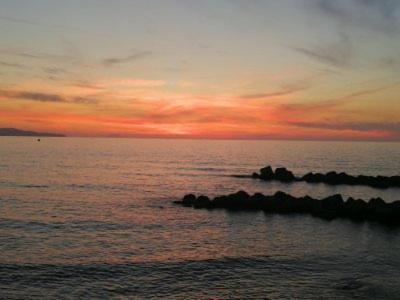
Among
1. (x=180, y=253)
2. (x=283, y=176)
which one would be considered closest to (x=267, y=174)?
(x=283, y=176)

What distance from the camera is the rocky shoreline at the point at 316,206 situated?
1642 inches

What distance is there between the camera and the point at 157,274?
2419 cm

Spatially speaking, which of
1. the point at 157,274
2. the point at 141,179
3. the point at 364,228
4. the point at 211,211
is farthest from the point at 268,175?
the point at 157,274

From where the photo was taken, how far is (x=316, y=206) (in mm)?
44781

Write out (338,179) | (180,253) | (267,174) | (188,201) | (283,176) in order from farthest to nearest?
(267,174) → (283,176) → (338,179) → (188,201) → (180,253)

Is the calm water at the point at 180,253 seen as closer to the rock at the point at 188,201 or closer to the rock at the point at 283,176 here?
the rock at the point at 188,201

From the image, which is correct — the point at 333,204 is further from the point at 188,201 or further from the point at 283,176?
the point at 283,176

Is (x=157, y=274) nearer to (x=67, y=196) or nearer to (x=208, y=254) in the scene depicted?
(x=208, y=254)

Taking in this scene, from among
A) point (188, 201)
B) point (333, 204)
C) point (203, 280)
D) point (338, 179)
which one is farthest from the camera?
point (338, 179)

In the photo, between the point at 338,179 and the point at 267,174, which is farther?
the point at 267,174

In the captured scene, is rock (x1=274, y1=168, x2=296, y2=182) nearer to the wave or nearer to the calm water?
the calm water

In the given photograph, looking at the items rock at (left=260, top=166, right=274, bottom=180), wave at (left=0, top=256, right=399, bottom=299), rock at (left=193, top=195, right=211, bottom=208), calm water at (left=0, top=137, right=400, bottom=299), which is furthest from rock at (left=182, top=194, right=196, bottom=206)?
rock at (left=260, top=166, right=274, bottom=180)

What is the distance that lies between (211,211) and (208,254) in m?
17.2

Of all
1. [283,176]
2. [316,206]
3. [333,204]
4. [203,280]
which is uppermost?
[283,176]
